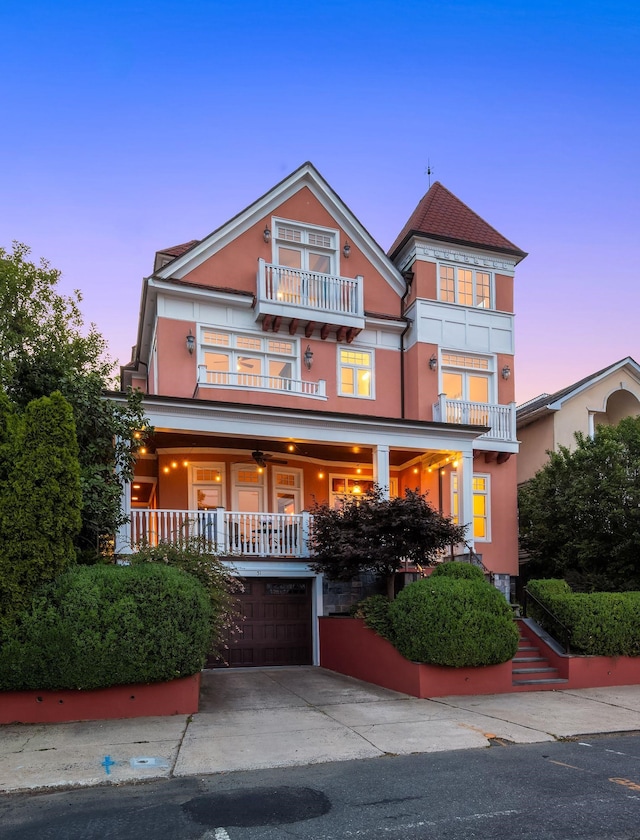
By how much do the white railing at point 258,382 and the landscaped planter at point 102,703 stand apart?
8.49 meters

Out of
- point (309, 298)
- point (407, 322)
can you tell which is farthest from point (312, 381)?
point (407, 322)

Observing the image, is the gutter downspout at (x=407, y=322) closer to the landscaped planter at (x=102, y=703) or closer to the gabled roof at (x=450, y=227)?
the gabled roof at (x=450, y=227)

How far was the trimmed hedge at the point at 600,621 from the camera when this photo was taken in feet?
42.5

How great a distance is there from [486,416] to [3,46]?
15.0 meters

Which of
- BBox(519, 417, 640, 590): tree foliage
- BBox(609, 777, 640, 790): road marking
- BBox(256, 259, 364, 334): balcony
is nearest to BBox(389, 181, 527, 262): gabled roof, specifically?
BBox(256, 259, 364, 334): balcony

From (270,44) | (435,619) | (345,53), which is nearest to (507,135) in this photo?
(345,53)

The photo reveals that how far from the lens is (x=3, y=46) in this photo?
14.4 m

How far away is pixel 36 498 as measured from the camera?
31.9ft

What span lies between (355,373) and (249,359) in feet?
10.5

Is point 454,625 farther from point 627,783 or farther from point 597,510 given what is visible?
point 597,510

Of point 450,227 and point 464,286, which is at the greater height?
point 450,227

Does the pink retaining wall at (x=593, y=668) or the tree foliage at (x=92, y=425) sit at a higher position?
the tree foliage at (x=92, y=425)

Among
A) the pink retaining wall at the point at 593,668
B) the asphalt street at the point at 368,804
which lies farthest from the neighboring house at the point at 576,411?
the asphalt street at the point at 368,804

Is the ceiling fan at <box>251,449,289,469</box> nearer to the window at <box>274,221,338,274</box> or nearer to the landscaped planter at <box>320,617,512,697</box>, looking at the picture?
the landscaped planter at <box>320,617,512,697</box>
